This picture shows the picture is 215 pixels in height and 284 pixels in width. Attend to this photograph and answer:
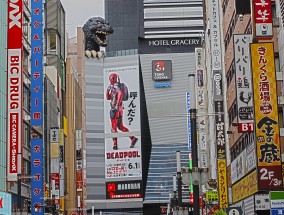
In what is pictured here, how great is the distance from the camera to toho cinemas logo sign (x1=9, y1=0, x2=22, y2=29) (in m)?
42.1

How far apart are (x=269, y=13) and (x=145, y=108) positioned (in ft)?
378

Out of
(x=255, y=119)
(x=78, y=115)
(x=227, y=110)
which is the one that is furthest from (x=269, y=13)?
(x=78, y=115)

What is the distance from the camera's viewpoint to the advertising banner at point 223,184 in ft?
170

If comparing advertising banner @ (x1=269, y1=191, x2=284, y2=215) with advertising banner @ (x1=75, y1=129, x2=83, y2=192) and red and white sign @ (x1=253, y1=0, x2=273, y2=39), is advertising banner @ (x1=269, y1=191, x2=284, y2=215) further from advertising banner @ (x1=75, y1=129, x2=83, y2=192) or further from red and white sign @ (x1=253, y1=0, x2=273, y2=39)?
advertising banner @ (x1=75, y1=129, x2=83, y2=192)

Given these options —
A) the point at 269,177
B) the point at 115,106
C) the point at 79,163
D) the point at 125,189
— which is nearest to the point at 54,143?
the point at 79,163

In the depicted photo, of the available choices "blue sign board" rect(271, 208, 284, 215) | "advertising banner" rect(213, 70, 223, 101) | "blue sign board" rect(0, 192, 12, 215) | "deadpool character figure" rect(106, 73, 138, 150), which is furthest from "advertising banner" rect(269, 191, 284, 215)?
"deadpool character figure" rect(106, 73, 138, 150)

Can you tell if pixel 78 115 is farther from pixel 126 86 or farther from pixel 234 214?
→ pixel 234 214

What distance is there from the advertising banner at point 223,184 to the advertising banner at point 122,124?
287ft

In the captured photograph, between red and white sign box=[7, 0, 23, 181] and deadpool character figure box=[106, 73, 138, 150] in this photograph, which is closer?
red and white sign box=[7, 0, 23, 181]

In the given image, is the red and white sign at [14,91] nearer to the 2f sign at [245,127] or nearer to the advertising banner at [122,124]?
the 2f sign at [245,127]

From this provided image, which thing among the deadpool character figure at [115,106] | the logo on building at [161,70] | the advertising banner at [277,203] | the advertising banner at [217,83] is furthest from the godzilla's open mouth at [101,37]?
the advertising banner at [277,203]

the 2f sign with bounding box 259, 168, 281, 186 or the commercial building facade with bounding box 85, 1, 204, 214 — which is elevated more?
the commercial building facade with bounding box 85, 1, 204, 214

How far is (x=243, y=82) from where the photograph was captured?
3675 cm

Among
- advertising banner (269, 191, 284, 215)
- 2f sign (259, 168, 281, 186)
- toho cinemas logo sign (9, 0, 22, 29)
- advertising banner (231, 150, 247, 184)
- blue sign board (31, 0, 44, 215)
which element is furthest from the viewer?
blue sign board (31, 0, 44, 215)
